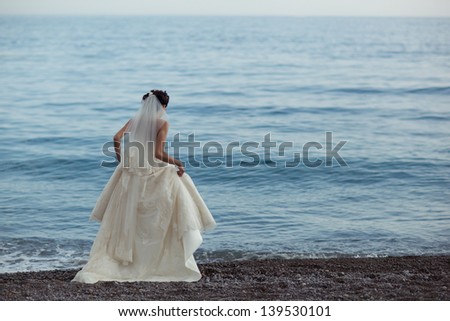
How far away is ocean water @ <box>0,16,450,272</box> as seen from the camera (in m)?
6.22

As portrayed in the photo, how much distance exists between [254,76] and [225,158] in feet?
35.3

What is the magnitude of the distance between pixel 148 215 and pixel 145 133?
53 centimetres

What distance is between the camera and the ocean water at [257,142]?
6.22 meters

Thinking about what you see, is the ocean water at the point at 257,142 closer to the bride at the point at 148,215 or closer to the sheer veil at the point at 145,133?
the bride at the point at 148,215

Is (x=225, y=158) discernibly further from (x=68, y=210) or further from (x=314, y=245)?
(x=314, y=245)

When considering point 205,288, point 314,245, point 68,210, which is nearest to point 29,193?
point 68,210

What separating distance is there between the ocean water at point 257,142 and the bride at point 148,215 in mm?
Answer: 1033

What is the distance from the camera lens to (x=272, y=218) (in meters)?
6.87

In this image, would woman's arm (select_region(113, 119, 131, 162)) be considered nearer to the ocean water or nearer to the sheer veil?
the sheer veil

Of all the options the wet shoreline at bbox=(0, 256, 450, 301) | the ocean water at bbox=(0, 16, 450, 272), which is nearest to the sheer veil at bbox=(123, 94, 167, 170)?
the wet shoreline at bbox=(0, 256, 450, 301)

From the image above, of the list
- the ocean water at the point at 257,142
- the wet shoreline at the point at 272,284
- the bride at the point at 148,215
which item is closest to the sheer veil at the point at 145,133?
the bride at the point at 148,215

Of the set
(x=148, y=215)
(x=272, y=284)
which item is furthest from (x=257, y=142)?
(x=272, y=284)

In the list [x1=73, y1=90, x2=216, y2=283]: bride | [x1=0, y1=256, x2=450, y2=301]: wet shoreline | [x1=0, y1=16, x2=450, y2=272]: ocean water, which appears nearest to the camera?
[x1=0, y1=256, x2=450, y2=301]: wet shoreline

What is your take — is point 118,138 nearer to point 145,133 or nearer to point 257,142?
point 145,133
